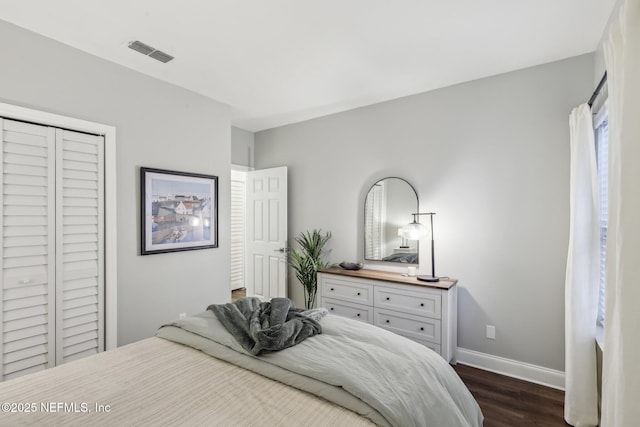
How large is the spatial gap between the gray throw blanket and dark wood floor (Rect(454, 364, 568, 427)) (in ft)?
4.72

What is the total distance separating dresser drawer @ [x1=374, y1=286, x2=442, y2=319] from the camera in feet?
8.99

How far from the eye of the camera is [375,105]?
3.57 metres

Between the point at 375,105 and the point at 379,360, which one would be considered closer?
the point at 379,360

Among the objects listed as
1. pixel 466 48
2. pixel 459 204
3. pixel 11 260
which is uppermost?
pixel 466 48

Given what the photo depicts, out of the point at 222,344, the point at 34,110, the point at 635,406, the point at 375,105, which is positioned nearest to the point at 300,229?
the point at 375,105

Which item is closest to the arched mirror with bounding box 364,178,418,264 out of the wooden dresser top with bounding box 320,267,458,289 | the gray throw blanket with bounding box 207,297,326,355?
the wooden dresser top with bounding box 320,267,458,289

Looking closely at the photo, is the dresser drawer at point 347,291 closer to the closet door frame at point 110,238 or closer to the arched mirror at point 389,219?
the arched mirror at point 389,219

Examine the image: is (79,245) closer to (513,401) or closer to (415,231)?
(415,231)

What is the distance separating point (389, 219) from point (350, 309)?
105cm

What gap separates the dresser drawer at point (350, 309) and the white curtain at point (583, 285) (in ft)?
5.18

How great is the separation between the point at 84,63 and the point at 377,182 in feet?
9.36

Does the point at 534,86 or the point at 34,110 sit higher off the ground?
the point at 534,86

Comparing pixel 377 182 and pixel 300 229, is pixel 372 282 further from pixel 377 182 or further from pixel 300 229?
pixel 300 229

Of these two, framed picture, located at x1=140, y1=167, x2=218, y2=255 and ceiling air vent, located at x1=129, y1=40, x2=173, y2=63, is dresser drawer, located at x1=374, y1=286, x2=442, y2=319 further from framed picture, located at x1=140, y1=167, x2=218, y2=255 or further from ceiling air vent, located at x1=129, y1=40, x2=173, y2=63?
ceiling air vent, located at x1=129, y1=40, x2=173, y2=63
